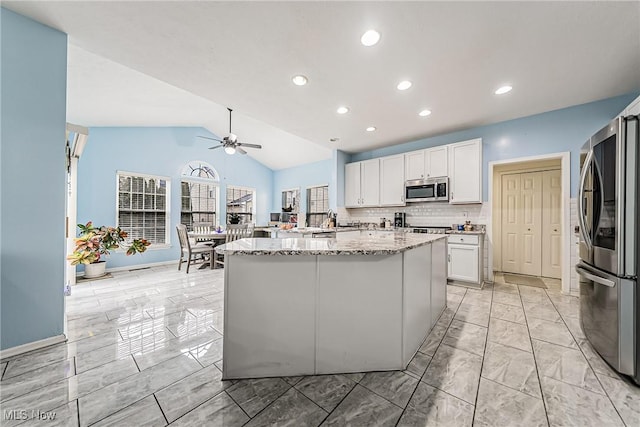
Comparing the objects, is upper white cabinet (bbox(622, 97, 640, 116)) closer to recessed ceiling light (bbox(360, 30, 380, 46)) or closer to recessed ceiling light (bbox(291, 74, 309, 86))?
recessed ceiling light (bbox(360, 30, 380, 46))

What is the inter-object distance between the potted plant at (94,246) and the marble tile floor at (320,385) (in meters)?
1.57

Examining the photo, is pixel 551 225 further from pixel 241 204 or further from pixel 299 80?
pixel 241 204

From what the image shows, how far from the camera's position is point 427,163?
14.2 ft

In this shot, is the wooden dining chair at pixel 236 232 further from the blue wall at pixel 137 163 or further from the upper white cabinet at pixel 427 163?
the upper white cabinet at pixel 427 163

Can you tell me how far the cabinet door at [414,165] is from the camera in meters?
4.39

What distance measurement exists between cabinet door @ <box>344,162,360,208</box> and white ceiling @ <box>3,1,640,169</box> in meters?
1.66

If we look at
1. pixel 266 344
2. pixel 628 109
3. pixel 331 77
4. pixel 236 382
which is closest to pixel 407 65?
pixel 331 77

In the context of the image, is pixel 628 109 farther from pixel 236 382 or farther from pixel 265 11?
pixel 236 382

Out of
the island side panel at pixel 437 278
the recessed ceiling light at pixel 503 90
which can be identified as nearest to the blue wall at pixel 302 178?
the recessed ceiling light at pixel 503 90

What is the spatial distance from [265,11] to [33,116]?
2.04 m

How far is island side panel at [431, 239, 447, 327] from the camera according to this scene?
7.50ft

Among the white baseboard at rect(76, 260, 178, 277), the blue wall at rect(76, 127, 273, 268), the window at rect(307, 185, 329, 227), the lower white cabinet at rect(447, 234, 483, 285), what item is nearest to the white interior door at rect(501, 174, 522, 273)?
the lower white cabinet at rect(447, 234, 483, 285)

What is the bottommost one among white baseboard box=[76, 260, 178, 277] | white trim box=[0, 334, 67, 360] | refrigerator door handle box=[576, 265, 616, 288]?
white baseboard box=[76, 260, 178, 277]

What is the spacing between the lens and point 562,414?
50.8 inches
